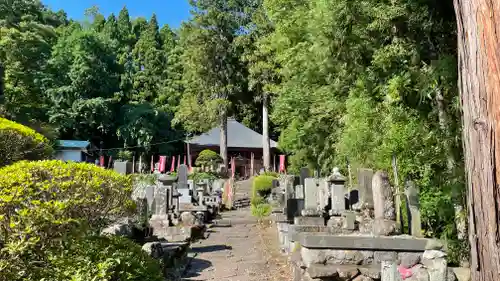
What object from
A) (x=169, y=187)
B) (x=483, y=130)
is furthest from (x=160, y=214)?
(x=483, y=130)

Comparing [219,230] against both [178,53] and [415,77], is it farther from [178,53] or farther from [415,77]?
[178,53]

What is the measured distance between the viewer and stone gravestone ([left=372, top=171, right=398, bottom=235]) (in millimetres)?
5719

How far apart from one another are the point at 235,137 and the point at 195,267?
91.3 feet

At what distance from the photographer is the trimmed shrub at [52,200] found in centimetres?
337

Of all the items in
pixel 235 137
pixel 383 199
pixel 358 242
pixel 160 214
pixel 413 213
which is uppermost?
pixel 235 137

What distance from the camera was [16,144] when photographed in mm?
6379

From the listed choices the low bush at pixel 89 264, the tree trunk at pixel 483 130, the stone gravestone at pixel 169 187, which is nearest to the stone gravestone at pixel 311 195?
the stone gravestone at pixel 169 187

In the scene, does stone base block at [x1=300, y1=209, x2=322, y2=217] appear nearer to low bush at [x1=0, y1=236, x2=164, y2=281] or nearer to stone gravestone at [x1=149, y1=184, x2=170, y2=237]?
stone gravestone at [x1=149, y1=184, x2=170, y2=237]

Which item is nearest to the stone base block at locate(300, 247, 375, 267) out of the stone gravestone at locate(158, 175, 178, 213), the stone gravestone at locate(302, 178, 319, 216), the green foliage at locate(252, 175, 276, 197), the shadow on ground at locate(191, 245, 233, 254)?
the stone gravestone at locate(302, 178, 319, 216)

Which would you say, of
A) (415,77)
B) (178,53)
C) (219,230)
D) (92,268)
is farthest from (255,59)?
(92,268)

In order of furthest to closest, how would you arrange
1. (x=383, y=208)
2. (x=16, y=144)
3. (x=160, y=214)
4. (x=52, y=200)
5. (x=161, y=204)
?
(x=161, y=204), (x=160, y=214), (x=16, y=144), (x=383, y=208), (x=52, y=200)

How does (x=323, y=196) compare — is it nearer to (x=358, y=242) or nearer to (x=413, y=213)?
(x=413, y=213)

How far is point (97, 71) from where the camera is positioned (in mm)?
35438

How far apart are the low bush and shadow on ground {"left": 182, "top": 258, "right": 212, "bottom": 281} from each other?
240 centimetres
